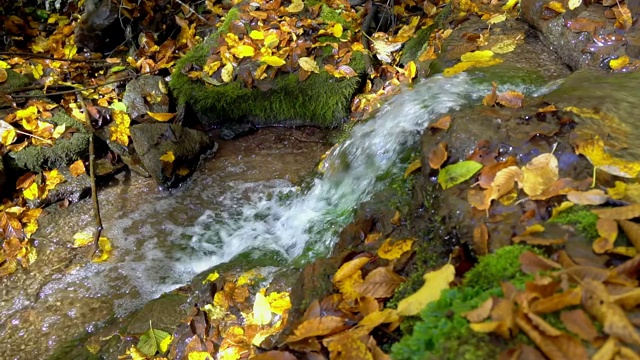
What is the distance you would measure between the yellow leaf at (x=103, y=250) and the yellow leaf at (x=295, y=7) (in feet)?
12.1

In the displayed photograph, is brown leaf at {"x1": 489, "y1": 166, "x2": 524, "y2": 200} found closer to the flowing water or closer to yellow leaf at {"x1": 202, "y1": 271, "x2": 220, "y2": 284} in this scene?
the flowing water

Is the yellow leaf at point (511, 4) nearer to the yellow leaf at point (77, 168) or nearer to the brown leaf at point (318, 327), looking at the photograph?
the brown leaf at point (318, 327)

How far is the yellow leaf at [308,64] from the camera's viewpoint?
5672 millimetres

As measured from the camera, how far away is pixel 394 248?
9.36 ft

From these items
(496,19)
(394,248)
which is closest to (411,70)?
(496,19)

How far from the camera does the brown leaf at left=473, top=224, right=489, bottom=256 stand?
2273 millimetres

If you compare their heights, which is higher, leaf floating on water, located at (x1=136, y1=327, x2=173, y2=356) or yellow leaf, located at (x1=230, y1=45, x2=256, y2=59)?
yellow leaf, located at (x1=230, y1=45, x2=256, y2=59)

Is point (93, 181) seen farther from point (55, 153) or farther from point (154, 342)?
point (154, 342)

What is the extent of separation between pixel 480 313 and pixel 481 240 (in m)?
0.61

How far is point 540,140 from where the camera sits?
2723mm

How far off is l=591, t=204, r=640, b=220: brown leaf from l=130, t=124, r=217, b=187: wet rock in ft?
13.5

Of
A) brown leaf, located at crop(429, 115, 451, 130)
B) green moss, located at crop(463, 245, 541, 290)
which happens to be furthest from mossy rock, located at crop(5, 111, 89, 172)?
green moss, located at crop(463, 245, 541, 290)

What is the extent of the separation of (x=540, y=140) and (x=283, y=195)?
9.06ft

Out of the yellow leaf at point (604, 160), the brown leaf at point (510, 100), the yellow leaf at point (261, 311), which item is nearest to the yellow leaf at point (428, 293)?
the yellow leaf at point (604, 160)
